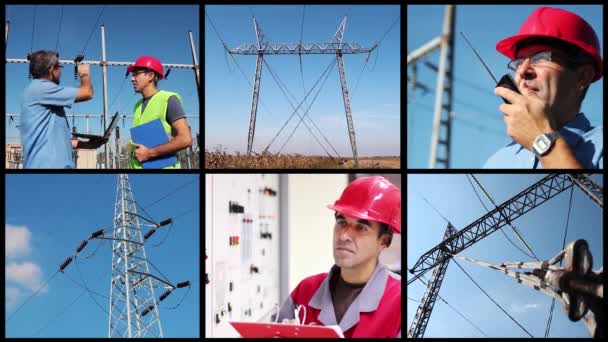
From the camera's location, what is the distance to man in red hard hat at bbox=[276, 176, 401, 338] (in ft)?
12.4

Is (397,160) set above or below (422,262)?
above

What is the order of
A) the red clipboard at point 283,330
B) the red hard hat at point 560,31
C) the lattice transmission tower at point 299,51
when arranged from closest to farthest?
1. the red clipboard at point 283,330
2. the red hard hat at point 560,31
3. the lattice transmission tower at point 299,51

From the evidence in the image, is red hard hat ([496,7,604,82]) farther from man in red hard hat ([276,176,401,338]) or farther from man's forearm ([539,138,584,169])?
man in red hard hat ([276,176,401,338])

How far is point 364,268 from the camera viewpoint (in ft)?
12.6

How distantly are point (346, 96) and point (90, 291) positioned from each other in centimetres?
175

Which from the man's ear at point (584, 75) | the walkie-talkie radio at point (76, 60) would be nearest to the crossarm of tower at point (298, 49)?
the walkie-talkie radio at point (76, 60)

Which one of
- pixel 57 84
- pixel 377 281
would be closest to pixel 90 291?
pixel 57 84

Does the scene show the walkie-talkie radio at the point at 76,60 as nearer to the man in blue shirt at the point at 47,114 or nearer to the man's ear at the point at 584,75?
the man in blue shirt at the point at 47,114

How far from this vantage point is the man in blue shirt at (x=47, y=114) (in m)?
3.90

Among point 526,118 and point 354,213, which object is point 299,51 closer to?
point 354,213

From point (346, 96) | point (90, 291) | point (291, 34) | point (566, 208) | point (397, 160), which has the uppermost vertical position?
point (291, 34)

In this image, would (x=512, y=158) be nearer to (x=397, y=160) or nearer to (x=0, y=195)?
(x=397, y=160)

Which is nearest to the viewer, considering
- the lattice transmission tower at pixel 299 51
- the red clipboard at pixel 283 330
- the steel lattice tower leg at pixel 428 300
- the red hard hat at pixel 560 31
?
the red clipboard at pixel 283 330

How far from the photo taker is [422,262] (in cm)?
383
